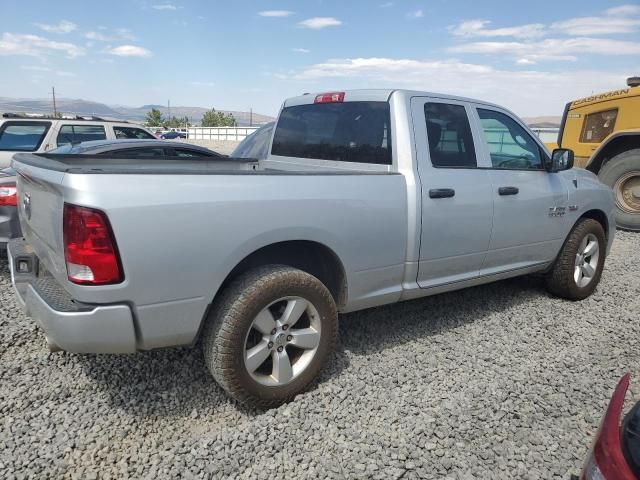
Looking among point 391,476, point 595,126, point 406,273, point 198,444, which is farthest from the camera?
point 595,126

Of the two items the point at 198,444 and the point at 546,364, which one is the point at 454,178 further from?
the point at 198,444

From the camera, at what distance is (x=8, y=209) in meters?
4.51

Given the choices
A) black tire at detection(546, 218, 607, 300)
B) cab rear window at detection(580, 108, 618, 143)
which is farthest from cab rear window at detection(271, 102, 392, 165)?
cab rear window at detection(580, 108, 618, 143)

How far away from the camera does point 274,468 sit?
2.29m

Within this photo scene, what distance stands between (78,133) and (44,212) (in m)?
6.88

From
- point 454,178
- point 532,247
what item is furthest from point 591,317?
point 454,178

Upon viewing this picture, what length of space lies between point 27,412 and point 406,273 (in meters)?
2.38

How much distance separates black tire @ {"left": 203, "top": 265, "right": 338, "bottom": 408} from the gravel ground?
15 cm

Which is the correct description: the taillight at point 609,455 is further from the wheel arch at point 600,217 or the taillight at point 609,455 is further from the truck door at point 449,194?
the wheel arch at point 600,217

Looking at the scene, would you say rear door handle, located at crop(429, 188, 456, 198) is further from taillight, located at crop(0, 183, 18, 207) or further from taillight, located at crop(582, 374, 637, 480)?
taillight, located at crop(0, 183, 18, 207)

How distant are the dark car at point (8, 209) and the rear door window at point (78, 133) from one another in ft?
13.3

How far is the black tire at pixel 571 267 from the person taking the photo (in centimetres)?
444

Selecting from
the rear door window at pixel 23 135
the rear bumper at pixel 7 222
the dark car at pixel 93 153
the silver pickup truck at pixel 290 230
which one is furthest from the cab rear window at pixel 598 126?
the rear door window at pixel 23 135

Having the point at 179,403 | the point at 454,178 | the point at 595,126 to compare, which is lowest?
the point at 179,403
